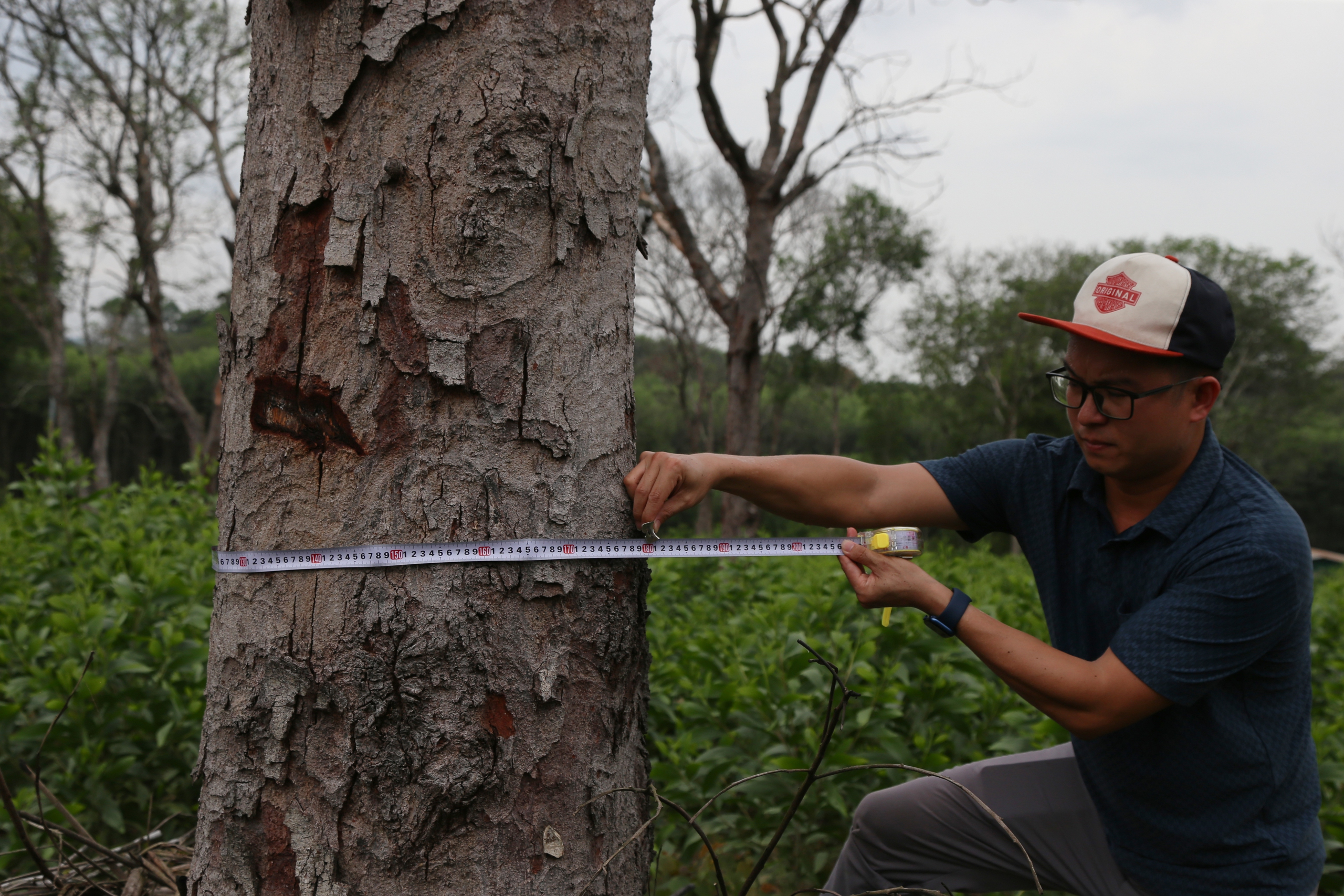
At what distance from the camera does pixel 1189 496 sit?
211cm

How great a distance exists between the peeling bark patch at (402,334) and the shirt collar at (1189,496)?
1692 mm

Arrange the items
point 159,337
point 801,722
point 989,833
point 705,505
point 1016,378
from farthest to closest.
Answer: point 1016,378 → point 705,505 → point 159,337 → point 801,722 → point 989,833

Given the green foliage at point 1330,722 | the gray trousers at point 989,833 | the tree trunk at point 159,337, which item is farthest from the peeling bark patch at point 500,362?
the tree trunk at point 159,337

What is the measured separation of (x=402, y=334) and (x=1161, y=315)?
1.64m

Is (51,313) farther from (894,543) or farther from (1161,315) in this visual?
(1161,315)

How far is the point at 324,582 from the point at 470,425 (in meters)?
0.37

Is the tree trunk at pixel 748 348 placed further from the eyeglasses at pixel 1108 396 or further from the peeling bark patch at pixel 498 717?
the peeling bark patch at pixel 498 717

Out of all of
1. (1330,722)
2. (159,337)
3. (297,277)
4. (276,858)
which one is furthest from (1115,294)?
(159,337)

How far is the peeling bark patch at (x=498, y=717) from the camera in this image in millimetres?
1548

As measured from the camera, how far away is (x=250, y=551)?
5.40 ft

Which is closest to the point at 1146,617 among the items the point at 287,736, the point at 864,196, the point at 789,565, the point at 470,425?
the point at 470,425

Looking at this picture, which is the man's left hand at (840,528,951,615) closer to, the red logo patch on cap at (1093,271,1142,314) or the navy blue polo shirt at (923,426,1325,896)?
the navy blue polo shirt at (923,426,1325,896)

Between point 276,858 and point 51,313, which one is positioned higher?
point 51,313

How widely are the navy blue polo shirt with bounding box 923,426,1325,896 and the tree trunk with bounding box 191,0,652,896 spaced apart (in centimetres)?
132
